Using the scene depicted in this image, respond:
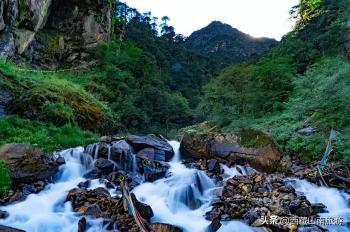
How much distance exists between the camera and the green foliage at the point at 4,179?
9106mm

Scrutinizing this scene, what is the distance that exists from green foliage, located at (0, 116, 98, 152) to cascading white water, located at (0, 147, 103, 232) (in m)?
2.01

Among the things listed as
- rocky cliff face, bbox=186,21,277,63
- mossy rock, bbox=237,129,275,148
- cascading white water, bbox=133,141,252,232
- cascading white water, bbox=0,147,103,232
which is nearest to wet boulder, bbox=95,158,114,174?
cascading white water, bbox=0,147,103,232

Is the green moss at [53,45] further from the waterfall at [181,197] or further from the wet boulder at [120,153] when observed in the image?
the waterfall at [181,197]

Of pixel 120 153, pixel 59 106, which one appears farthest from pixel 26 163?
pixel 59 106

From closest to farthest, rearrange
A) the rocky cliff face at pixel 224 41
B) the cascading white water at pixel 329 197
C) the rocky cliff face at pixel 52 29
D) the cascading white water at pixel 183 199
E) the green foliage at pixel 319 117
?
the cascading white water at pixel 183 199 → the cascading white water at pixel 329 197 → the green foliage at pixel 319 117 → the rocky cliff face at pixel 52 29 → the rocky cliff face at pixel 224 41

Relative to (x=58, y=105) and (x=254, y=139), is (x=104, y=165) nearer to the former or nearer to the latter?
(x=58, y=105)

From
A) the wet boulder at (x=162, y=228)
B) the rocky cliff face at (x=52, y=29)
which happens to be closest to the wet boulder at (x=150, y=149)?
the wet boulder at (x=162, y=228)

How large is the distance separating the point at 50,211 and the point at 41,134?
507 cm

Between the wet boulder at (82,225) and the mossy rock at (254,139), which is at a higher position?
the mossy rock at (254,139)

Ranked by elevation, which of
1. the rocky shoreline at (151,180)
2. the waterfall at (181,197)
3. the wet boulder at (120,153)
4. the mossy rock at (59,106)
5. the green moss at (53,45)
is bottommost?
the waterfall at (181,197)

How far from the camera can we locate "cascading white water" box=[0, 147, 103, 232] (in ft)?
26.1

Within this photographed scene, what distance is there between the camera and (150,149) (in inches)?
560

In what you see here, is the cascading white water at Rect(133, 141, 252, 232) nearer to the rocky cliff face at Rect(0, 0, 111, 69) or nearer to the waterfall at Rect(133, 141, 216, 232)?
the waterfall at Rect(133, 141, 216, 232)

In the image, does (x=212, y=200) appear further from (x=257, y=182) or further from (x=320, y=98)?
(x=320, y=98)
